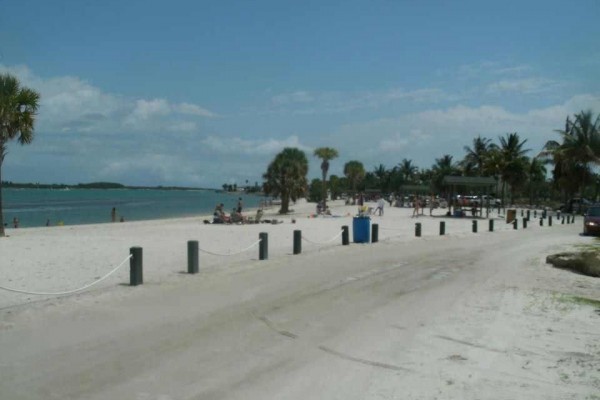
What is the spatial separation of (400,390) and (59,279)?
343 inches

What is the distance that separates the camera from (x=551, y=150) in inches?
2432

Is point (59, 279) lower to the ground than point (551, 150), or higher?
lower

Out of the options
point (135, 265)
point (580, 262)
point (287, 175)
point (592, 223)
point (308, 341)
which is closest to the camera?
point (308, 341)

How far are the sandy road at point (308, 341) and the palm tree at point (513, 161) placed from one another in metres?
55.2

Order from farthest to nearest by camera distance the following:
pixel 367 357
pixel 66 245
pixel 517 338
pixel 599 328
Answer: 1. pixel 66 245
2. pixel 599 328
3. pixel 517 338
4. pixel 367 357

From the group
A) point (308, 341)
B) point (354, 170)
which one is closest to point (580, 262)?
point (308, 341)

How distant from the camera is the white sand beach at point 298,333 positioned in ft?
17.9

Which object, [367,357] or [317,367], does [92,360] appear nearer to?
[317,367]

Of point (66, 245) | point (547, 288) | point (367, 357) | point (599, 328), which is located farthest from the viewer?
point (66, 245)

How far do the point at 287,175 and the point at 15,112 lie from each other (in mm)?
31030

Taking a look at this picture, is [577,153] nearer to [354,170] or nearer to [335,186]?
[354,170]

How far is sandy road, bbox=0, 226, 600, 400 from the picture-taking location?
17.7ft

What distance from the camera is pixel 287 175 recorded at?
52.1m

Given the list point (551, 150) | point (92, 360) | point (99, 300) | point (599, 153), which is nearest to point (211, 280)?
point (99, 300)
